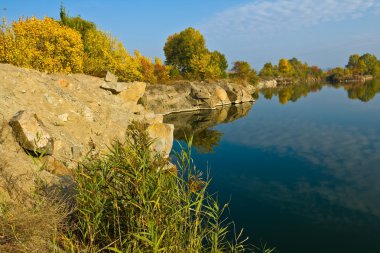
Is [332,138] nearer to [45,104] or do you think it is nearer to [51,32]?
[45,104]

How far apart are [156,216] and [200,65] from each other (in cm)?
7244

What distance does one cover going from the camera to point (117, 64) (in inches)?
1693

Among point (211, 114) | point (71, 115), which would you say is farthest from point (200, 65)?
point (71, 115)

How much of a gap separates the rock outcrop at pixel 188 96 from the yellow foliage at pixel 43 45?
17.8 m

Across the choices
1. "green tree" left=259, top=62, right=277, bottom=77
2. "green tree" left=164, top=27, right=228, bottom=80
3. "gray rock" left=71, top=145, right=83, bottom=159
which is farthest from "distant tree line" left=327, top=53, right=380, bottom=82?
"gray rock" left=71, top=145, right=83, bottom=159

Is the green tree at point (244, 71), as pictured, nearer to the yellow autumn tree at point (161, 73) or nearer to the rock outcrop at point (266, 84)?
the rock outcrop at point (266, 84)

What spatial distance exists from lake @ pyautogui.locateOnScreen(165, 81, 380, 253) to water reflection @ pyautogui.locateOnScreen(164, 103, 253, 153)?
0.42 feet

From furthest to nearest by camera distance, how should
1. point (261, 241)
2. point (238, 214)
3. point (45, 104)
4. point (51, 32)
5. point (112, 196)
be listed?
point (51, 32) < point (45, 104) < point (238, 214) < point (261, 241) < point (112, 196)

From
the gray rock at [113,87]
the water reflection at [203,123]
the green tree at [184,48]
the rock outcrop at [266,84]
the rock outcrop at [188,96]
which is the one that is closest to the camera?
the gray rock at [113,87]

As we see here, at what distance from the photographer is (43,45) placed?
90.2 ft

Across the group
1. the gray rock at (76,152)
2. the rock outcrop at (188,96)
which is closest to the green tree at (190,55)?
the rock outcrop at (188,96)

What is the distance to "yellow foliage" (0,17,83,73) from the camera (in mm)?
24438

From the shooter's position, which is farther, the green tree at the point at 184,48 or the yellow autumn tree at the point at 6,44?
the green tree at the point at 184,48

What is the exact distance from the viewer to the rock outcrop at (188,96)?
165ft
